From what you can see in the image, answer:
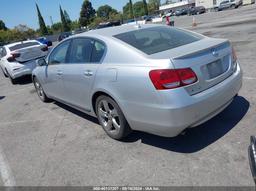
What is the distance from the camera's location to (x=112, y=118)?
4090mm

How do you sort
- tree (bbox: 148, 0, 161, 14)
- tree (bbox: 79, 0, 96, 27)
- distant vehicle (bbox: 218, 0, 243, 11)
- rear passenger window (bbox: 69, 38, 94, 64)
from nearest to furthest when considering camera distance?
1. rear passenger window (bbox: 69, 38, 94, 64)
2. distant vehicle (bbox: 218, 0, 243, 11)
3. tree (bbox: 79, 0, 96, 27)
4. tree (bbox: 148, 0, 161, 14)

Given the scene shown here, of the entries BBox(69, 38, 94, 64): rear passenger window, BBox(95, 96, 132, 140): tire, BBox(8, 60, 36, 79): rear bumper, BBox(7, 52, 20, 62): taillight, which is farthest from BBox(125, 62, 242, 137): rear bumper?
BBox(7, 52, 20, 62): taillight

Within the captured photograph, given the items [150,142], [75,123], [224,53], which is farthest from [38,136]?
[224,53]

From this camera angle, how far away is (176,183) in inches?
119

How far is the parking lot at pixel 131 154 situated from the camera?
124 inches

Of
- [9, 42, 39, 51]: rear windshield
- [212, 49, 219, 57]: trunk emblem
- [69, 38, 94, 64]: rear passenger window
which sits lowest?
[9, 42, 39, 51]: rear windshield

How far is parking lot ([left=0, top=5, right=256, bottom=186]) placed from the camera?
316 cm

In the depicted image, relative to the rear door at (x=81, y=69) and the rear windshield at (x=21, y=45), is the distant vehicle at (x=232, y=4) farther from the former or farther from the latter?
the rear door at (x=81, y=69)

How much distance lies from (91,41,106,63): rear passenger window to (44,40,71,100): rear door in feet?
3.27

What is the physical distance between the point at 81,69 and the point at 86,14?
112032mm

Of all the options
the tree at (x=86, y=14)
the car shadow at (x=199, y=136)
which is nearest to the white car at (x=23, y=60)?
the car shadow at (x=199, y=136)

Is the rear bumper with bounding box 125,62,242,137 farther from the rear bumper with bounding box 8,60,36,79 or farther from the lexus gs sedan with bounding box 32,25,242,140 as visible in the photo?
the rear bumper with bounding box 8,60,36,79

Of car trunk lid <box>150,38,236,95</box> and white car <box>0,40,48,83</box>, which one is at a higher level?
car trunk lid <box>150,38,236,95</box>

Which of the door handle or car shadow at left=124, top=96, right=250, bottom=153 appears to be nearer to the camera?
car shadow at left=124, top=96, right=250, bottom=153
